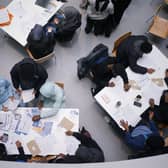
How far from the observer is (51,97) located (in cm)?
339

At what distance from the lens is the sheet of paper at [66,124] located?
10.3 ft

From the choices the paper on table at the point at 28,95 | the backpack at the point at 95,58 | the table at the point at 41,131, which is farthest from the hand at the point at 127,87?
the paper on table at the point at 28,95

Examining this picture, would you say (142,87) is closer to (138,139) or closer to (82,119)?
(138,139)

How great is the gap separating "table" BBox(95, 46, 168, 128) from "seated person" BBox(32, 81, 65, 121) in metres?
0.51

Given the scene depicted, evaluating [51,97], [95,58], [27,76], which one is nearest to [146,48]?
[95,58]

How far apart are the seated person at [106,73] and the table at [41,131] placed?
72cm

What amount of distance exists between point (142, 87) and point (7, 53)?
7.93ft

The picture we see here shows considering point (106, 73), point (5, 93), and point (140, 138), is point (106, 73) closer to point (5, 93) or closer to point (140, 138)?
point (140, 138)

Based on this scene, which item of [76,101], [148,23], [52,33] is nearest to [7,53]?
[52,33]

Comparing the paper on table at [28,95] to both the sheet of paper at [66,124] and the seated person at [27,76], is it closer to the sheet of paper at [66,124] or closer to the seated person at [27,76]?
the seated person at [27,76]

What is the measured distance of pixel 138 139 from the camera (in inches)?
127

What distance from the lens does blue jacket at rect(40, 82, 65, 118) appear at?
3188mm

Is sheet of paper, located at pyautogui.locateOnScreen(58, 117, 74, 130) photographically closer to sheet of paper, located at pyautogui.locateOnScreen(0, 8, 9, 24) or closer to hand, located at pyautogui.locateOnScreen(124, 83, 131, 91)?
hand, located at pyautogui.locateOnScreen(124, 83, 131, 91)

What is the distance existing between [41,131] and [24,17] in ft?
6.50
